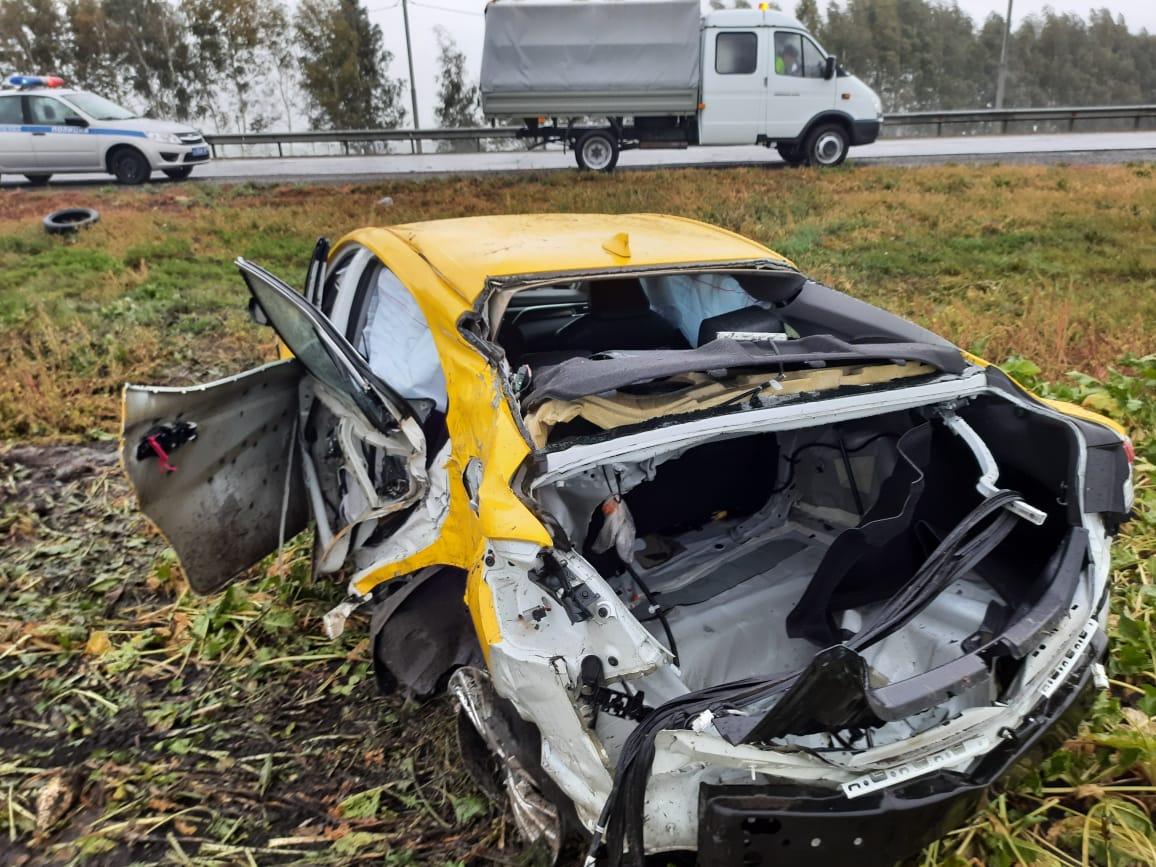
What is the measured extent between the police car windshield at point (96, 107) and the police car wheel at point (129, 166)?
0.71 meters

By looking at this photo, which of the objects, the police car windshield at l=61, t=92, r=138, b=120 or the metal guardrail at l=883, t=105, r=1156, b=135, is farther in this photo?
the metal guardrail at l=883, t=105, r=1156, b=135

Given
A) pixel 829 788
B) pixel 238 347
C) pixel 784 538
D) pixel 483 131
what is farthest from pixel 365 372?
pixel 483 131

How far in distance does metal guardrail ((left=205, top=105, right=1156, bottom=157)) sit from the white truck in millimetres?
5391

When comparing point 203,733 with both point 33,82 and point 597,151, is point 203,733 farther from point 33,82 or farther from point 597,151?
point 33,82

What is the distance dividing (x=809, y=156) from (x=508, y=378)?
1346 cm

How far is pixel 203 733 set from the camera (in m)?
2.89

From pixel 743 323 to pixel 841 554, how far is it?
1.09 m

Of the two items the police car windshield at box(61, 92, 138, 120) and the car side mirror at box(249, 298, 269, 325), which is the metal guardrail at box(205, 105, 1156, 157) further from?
the car side mirror at box(249, 298, 269, 325)

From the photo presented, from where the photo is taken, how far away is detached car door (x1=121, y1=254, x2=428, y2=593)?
2.87 meters

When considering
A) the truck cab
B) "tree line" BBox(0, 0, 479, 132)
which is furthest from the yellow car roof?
"tree line" BBox(0, 0, 479, 132)

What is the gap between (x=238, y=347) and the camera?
682 centimetres

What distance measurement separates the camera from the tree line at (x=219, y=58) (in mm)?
32406

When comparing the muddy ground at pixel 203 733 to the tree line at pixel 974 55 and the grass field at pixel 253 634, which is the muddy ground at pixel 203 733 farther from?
the tree line at pixel 974 55

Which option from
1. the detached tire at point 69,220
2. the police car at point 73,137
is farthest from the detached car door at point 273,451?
the police car at point 73,137
